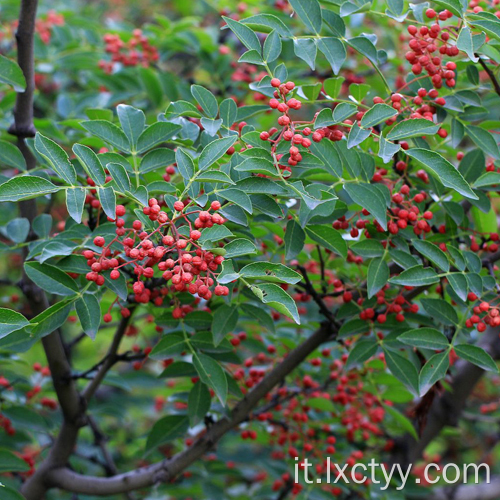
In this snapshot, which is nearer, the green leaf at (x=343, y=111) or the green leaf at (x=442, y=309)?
the green leaf at (x=343, y=111)

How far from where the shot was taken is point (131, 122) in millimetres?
1619

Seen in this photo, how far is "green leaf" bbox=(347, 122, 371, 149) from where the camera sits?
1.43 m

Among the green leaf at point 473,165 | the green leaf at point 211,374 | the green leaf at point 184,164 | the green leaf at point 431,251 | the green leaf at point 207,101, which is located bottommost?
the green leaf at point 211,374

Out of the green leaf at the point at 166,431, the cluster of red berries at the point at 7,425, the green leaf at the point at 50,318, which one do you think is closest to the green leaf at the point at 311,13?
the green leaf at the point at 50,318

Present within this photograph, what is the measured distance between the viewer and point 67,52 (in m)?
3.12

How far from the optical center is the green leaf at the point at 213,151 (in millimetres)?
1358

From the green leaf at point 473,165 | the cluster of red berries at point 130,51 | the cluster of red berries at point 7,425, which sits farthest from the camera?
the cluster of red berries at point 130,51

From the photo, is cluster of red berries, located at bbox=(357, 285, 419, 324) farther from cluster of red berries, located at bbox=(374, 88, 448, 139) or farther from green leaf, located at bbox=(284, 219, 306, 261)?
cluster of red berries, located at bbox=(374, 88, 448, 139)

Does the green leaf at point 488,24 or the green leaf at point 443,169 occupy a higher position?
the green leaf at point 488,24

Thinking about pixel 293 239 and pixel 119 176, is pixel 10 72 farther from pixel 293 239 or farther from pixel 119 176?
pixel 293 239

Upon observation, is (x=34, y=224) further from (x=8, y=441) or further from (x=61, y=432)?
(x=8, y=441)

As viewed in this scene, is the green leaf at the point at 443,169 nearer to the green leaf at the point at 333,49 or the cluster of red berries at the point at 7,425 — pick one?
the green leaf at the point at 333,49

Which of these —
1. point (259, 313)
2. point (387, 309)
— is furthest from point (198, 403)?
point (387, 309)

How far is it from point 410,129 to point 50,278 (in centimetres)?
90
